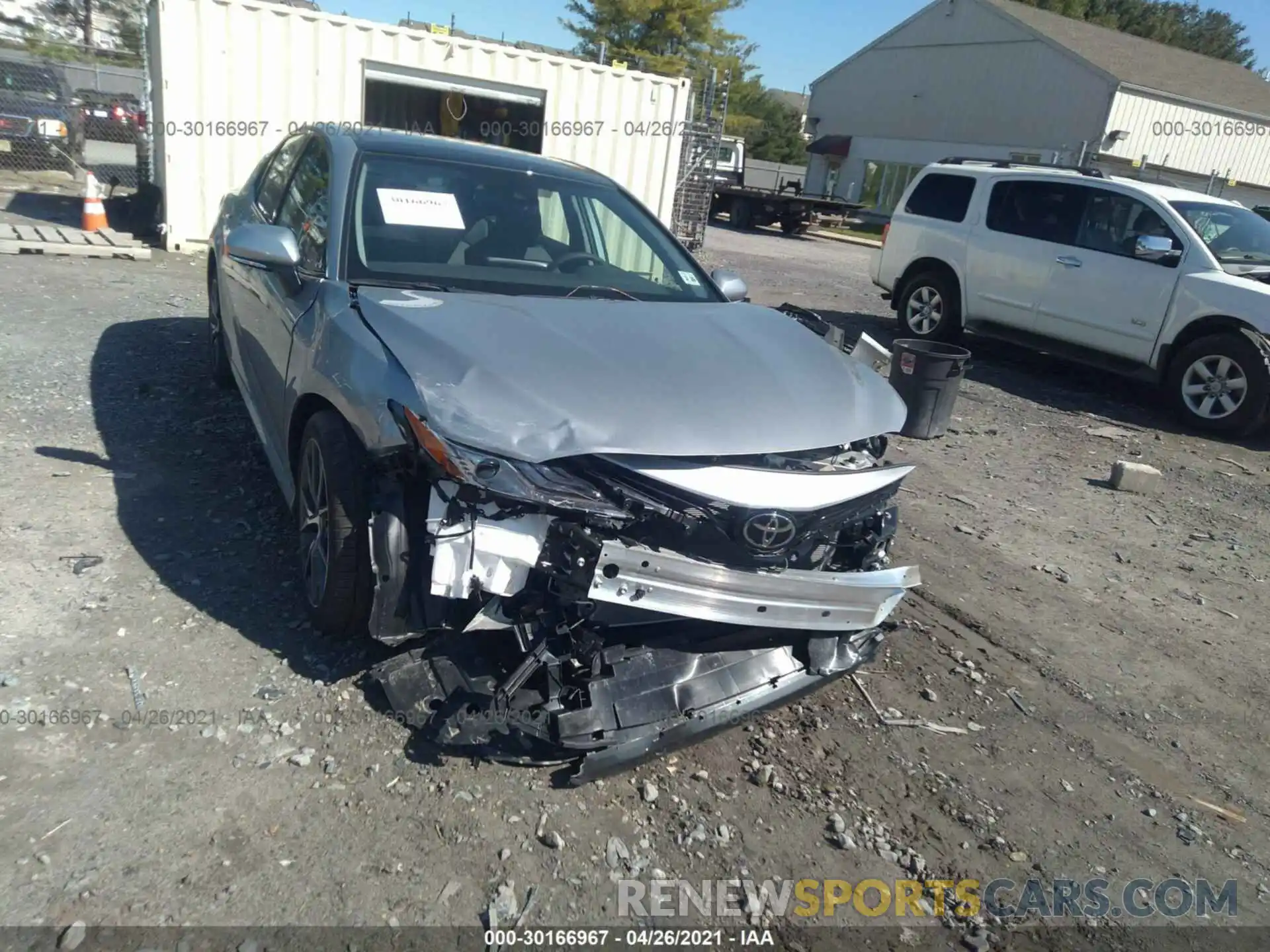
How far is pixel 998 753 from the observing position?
10.4ft

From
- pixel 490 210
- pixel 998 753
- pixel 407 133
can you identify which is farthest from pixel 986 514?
pixel 407 133

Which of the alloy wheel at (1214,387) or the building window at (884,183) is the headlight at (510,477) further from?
the building window at (884,183)

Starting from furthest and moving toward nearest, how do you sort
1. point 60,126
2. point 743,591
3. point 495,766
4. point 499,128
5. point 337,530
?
1. point 60,126
2. point 499,128
3. point 337,530
4. point 495,766
5. point 743,591

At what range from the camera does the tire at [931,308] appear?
32.0 ft

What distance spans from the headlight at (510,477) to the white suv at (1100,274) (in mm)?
7099

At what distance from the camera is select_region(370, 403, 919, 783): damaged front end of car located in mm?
2484

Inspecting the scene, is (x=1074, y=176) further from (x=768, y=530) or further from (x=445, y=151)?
(x=768, y=530)

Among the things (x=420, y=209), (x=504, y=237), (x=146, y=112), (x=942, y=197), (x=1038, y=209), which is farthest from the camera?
(x=146, y=112)

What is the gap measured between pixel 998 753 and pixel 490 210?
289 cm

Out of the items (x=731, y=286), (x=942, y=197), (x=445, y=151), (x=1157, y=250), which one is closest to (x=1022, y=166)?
(x=942, y=197)

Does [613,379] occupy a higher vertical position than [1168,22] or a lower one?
lower

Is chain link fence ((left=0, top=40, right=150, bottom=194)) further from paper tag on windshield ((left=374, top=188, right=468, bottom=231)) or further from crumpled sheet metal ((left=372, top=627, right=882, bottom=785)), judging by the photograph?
crumpled sheet metal ((left=372, top=627, right=882, bottom=785))

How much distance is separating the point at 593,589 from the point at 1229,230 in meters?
8.28

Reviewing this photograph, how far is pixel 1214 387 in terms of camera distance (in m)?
7.62
